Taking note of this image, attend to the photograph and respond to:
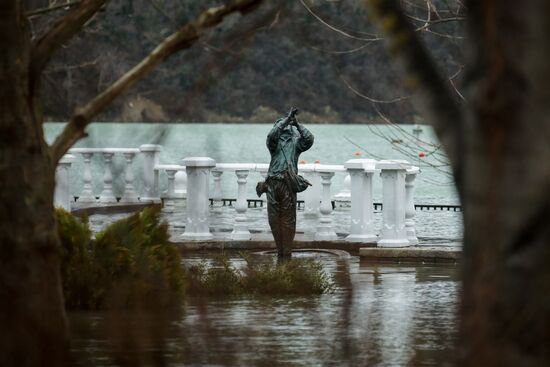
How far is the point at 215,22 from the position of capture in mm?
6082

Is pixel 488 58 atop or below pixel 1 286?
atop

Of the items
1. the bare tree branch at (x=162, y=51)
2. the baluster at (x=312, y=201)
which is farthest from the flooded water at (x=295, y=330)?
the baluster at (x=312, y=201)

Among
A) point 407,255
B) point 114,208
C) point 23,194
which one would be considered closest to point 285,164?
point 407,255

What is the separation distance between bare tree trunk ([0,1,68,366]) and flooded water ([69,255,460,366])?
47cm

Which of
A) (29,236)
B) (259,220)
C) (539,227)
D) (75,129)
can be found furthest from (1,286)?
(259,220)

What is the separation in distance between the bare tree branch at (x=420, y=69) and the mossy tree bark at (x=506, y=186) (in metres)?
0.19

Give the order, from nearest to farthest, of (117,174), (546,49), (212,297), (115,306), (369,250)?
(546,49), (117,174), (115,306), (212,297), (369,250)

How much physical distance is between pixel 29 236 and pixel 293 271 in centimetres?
785

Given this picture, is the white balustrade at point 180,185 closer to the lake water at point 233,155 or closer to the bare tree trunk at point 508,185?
the lake water at point 233,155

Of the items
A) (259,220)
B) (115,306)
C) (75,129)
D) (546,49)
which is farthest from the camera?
(259,220)

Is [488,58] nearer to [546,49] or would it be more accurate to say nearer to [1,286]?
[546,49]

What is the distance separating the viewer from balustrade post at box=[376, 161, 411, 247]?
65.1 feet

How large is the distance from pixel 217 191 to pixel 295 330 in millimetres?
16574

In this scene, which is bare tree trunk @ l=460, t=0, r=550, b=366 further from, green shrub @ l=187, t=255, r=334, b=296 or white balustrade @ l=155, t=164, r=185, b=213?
white balustrade @ l=155, t=164, r=185, b=213
